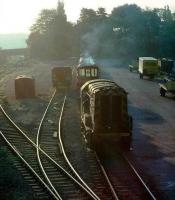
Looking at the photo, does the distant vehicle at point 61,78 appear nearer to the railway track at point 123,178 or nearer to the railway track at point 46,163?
the railway track at point 46,163

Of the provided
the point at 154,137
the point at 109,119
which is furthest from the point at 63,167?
the point at 154,137

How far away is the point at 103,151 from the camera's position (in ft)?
69.3

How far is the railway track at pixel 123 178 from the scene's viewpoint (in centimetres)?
1535

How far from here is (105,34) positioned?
12519 cm

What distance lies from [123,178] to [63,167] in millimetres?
2919

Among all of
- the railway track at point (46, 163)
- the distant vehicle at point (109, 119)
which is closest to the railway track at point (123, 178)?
the distant vehicle at point (109, 119)

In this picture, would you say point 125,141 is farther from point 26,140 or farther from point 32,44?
point 32,44

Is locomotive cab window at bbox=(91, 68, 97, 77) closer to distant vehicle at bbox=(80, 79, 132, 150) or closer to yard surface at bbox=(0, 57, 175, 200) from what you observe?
yard surface at bbox=(0, 57, 175, 200)

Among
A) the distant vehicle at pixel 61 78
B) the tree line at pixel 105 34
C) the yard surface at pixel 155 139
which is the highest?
the tree line at pixel 105 34

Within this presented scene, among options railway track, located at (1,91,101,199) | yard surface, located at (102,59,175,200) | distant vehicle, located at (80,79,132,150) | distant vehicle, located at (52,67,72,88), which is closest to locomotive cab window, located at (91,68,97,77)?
yard surface, located at (102,59,175,200)

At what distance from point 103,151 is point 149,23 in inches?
3763

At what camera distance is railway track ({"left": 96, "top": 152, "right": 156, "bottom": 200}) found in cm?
1535

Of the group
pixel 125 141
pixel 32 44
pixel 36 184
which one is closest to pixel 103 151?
pixel 125 141

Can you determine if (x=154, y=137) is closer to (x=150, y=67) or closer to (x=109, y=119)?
(x=109, y=119)
